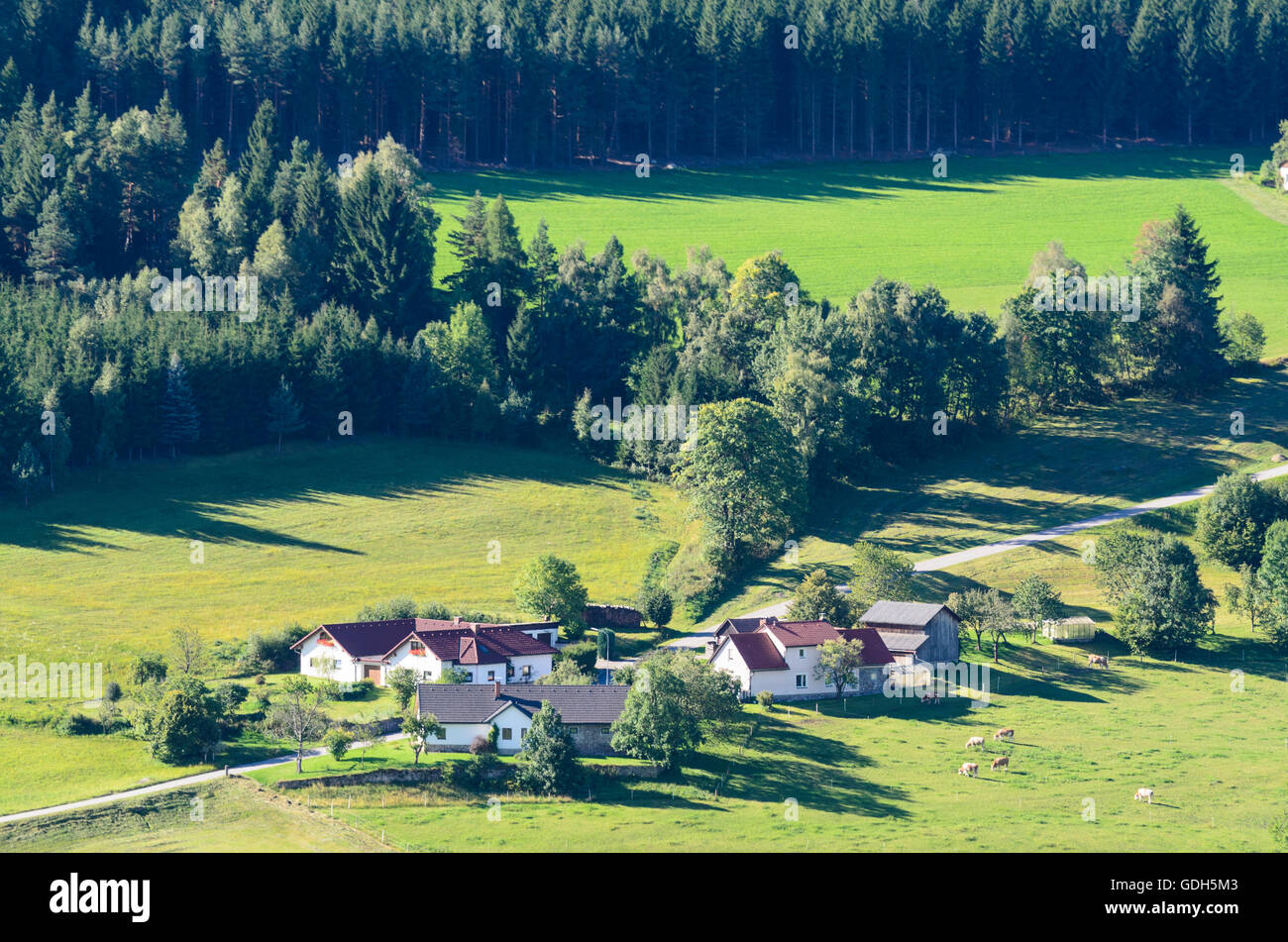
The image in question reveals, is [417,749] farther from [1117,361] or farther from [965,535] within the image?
[1117,361]

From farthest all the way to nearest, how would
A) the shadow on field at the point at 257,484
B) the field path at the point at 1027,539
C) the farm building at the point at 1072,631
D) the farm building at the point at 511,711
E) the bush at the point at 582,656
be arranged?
the shadow on field at the point at 257,484
the field path at the point at 1027,539
the farm building at the point at 1072,631
the bush at the point at 582,656
the farm building at the point at 511,711

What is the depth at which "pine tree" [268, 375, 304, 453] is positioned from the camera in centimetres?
12862

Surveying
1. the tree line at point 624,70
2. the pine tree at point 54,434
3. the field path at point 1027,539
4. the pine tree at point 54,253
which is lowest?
the field path at point 1027,539

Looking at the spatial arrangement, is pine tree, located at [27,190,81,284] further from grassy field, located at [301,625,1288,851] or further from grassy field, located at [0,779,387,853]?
grassy field, located at [301,625,1288,851]

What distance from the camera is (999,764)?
78.9 meters

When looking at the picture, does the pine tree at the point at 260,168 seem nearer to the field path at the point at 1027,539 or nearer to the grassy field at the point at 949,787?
the field path at the point at 1027,539

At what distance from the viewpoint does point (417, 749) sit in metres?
78.3

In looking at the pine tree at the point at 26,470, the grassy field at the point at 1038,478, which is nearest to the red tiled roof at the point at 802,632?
the grassy field at the point at 1038,478

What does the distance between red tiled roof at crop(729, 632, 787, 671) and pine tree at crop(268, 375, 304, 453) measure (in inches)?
2018

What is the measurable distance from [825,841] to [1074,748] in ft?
63.7

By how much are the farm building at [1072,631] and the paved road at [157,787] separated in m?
43.9

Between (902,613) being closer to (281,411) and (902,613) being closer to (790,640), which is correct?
(790,640)

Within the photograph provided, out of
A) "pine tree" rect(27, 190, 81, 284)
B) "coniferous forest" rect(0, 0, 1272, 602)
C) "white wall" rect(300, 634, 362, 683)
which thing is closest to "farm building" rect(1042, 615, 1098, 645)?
"coniferous forest" rect(0, 0, 1272, 602)

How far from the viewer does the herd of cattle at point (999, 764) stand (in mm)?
74062
